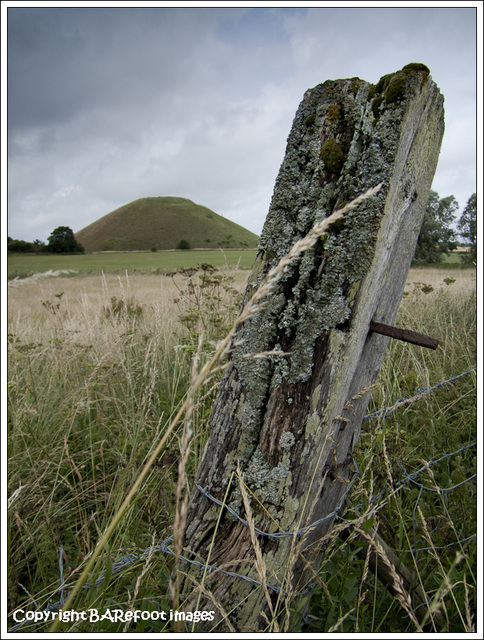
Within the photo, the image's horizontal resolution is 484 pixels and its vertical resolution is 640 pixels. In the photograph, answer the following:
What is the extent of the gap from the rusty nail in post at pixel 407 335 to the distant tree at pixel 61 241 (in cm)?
4431

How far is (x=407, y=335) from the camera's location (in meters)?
1.33

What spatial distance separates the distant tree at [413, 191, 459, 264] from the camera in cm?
3634

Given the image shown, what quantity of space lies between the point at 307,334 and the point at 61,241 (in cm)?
4684

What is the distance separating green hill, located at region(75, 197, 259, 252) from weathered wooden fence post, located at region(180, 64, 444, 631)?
59202 mm

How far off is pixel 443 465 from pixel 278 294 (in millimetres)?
2030

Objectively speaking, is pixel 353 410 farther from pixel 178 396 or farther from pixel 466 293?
pixel 466 293

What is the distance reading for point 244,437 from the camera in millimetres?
1393

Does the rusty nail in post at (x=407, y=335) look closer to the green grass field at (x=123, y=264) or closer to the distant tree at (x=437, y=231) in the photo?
the green grass field at (x=123, y=264)

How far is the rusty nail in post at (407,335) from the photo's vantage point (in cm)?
130

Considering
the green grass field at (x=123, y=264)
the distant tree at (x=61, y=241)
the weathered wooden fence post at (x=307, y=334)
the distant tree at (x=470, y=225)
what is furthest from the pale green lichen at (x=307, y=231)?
the distant tree at (x=61, y=241)

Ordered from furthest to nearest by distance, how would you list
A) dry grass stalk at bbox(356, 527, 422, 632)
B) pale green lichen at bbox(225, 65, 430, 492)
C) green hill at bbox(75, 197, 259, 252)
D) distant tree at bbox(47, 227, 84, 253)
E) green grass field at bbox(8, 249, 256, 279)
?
green hill at bbox(75, 197, 259, 252) < distant tree at bbox(47, 227, 84, 253) < green grass field at bbox(8, 249, 256, 279) < pale green lichen at bbox(225, 65, 430, 492) < dry grass stalk at bbox(356, 527, 422, 632)

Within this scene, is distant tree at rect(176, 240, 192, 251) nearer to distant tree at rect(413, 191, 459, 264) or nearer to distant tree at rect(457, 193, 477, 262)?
distant tree at rect(413, 191, 459, 264)

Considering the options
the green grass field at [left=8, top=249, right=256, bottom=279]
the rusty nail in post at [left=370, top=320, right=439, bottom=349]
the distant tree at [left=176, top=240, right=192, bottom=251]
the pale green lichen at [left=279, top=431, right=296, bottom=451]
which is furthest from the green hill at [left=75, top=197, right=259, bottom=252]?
the pale green lichen at [left=279, top=431, right=296, bottom=451]

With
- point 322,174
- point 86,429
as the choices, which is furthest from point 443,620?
point 86,429
